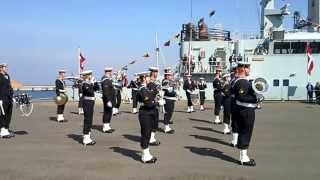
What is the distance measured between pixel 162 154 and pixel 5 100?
530 centimetres

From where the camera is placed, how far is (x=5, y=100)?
14.7 meters

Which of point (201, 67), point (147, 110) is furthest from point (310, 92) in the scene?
point (147, 110)

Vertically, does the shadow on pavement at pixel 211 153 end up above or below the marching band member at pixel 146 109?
below

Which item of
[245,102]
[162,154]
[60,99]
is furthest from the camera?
[60,99]

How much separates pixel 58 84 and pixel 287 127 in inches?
334

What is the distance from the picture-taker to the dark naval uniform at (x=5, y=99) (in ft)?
47.9

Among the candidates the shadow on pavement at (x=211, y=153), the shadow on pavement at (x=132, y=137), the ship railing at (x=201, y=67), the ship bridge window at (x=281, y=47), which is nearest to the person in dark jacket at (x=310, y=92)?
the ship bridge window at (x=281, y=47)

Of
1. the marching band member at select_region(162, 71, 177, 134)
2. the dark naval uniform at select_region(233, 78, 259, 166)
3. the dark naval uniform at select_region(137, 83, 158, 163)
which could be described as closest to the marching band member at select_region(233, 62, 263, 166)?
the dark naval uniform at select_region(233, 78, 259, 166)

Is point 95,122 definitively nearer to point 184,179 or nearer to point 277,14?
point 184,179

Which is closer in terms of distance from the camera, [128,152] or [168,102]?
[128,152]

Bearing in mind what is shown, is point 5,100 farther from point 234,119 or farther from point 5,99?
point 234,119

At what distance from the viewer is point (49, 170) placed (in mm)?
9984

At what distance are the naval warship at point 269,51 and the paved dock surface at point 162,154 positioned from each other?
21.1 meters

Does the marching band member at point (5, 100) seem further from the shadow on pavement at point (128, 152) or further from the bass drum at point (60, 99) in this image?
the bass drum at point (60, 99)
